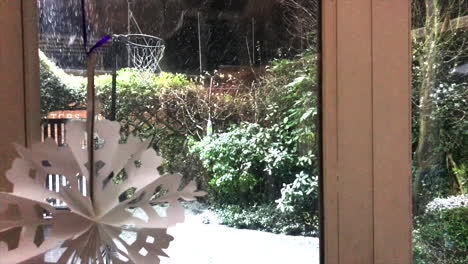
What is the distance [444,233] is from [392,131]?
0.28 meters

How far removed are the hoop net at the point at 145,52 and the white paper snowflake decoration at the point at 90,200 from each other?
231 millimetres

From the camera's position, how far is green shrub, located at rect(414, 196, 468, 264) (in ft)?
3.30

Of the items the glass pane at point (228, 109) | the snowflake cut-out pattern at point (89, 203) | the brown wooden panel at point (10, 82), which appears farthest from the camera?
the glass pane at point (228, 109)

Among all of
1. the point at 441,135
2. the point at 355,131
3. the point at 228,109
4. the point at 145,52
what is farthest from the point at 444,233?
the point at 145,52

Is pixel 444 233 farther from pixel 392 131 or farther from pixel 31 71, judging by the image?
pixel 31 71

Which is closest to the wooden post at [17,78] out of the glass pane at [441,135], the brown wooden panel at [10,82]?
the brown wooden panel at [10,82]

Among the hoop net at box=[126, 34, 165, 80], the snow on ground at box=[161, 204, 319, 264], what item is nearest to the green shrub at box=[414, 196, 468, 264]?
the snow on ground at box=[161, 204, 319, 264]

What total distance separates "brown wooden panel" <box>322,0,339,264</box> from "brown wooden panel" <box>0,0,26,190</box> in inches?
25.1

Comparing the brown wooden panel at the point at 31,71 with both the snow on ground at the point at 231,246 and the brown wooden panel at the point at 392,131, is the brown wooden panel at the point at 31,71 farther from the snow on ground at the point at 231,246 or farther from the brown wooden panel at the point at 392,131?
the brown wooden panel at the point at 392,131

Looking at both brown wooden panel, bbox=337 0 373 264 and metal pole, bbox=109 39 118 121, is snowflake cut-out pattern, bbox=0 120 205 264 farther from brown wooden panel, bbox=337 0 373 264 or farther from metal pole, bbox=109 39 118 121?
brown wooden panel, bbox=337 0 373 264

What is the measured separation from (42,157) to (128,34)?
0.37 metres

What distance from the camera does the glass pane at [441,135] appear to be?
1.00 metres

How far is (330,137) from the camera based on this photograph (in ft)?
3.15

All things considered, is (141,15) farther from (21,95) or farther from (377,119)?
(377,119)
